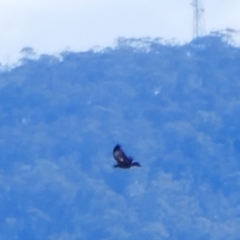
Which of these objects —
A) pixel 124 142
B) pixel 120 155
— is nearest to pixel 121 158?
pixel 120 155

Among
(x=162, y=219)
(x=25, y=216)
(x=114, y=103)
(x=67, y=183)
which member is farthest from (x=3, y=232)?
(x=114, y=103)

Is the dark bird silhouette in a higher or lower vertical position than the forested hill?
higher

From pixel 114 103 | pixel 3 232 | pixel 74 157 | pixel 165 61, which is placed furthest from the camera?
pixel 165 61

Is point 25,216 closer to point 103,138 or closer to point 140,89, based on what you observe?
point 103,138

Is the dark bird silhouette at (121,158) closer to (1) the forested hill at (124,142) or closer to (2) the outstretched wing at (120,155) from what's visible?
(2) the outstretched wing at (120,155)

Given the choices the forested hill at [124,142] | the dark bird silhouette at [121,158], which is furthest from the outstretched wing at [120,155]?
the forested hill at [124,142]

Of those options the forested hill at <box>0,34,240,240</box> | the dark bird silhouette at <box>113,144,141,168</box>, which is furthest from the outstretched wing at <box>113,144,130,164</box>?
the forested hill at <box>0,34,240,240</box>

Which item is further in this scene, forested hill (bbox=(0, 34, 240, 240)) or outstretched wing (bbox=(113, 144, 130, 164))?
forested hill (bbox=(0, 34, 240, 240))

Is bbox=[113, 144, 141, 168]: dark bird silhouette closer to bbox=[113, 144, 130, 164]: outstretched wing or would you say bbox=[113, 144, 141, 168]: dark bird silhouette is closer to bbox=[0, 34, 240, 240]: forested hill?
bbox=[113, 144, 130, 164]: outstretched wing
